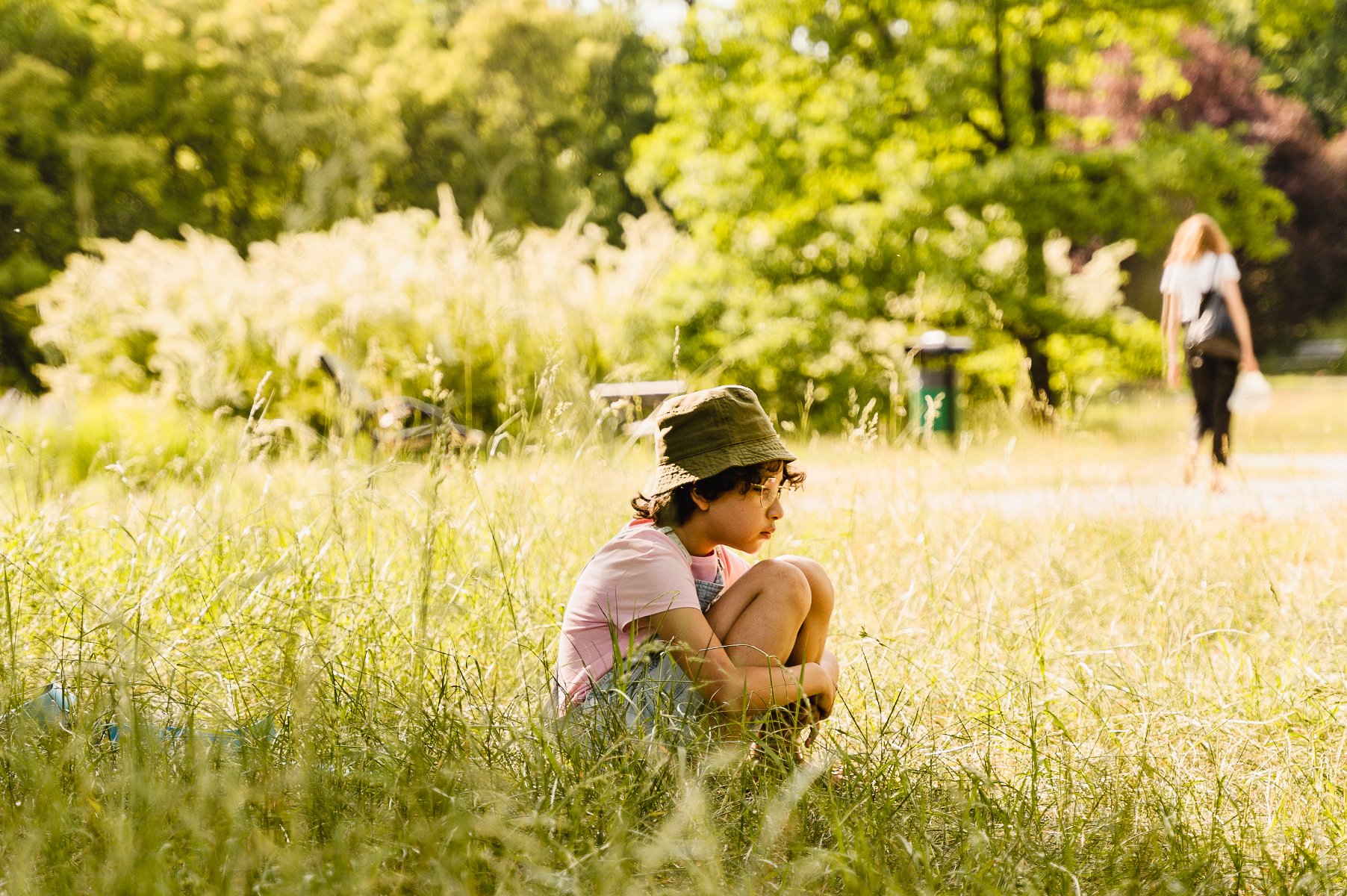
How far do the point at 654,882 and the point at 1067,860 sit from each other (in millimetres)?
657

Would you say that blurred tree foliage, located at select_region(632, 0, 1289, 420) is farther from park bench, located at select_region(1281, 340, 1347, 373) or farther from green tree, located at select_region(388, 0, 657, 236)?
park bench, located at select_region(1281, 340, 1347, 373)

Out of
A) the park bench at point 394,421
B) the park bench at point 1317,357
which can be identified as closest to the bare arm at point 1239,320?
the park bench at point 394,421

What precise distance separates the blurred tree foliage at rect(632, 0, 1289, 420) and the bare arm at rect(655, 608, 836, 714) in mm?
7825

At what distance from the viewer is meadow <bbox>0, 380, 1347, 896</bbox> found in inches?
72.7

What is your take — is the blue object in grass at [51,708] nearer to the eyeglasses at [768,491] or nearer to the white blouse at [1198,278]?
the eyeglasses at [768,491]

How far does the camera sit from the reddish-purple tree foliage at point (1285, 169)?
911 inches

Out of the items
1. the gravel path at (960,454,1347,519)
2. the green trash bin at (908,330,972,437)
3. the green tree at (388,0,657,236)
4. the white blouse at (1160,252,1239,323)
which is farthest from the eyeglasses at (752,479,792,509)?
the green tree at (388,0,657,236)

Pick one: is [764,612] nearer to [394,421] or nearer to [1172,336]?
[394,421]

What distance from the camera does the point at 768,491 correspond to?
2512 millimetres

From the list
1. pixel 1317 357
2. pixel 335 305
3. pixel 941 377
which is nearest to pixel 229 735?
pixel 335 305

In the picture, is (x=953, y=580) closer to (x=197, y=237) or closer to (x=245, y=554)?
(x=245, y=554)

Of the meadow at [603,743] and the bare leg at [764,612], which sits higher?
the bare leg at [764,612]

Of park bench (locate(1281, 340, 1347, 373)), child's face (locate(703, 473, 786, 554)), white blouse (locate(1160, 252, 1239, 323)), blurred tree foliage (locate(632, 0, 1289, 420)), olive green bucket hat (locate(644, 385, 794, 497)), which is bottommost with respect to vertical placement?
park bench (locate(1281, 340, 1347, 373))

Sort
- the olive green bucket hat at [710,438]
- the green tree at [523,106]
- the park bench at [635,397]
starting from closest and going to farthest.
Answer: the olive green bucket hat at [710,438] → the park bench at [635,397] → the green tree at [523,106]
